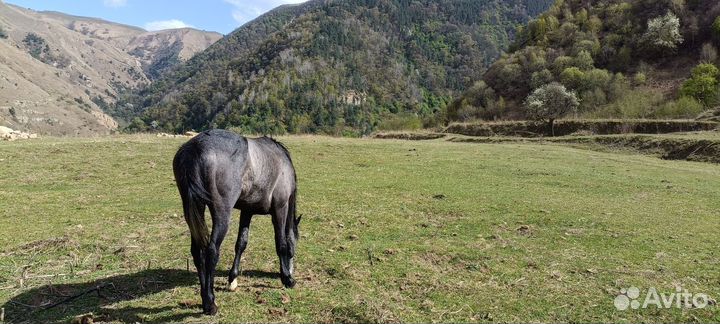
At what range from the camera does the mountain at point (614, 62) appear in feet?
185

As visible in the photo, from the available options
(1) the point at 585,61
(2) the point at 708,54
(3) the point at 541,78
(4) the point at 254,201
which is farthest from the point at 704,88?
(4) the point at 254,201

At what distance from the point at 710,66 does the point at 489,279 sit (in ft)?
220

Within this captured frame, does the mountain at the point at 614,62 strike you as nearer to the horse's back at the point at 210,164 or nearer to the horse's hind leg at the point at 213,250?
the horse's back at the point at 210,164

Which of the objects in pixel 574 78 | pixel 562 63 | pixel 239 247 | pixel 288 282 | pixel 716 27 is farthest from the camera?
pixel 562 63

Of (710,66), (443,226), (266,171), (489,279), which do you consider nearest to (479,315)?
(489,279)

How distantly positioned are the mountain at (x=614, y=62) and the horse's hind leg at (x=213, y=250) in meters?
54.1

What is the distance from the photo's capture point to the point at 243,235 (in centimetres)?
692

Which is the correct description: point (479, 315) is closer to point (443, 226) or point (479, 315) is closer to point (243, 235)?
point (243, 235)

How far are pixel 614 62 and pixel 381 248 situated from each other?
3237 inches

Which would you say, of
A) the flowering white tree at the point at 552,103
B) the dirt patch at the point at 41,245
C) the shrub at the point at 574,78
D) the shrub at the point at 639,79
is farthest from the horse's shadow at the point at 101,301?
the shrub at the point at 639,79

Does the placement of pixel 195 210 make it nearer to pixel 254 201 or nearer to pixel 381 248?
pixel 254 201

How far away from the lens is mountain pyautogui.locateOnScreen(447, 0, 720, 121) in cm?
5641

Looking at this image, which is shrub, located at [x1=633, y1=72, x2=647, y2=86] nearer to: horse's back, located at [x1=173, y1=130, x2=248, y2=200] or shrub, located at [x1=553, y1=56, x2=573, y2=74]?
shrub, located at [x1=553, y1=56, x2=573, y2=74]

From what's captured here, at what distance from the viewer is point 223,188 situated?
5.60m
